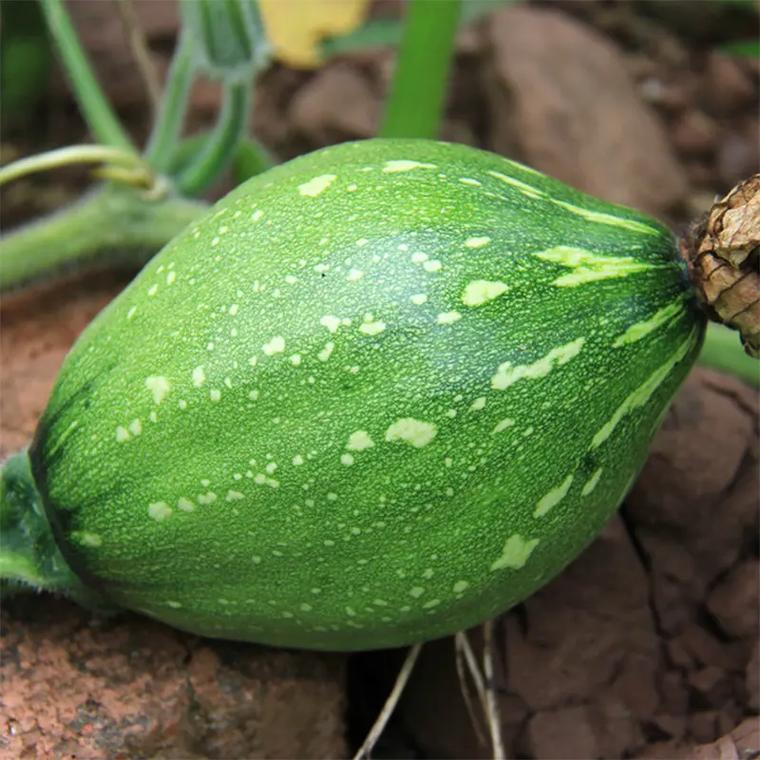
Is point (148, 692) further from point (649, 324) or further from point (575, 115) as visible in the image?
point (575, 115)

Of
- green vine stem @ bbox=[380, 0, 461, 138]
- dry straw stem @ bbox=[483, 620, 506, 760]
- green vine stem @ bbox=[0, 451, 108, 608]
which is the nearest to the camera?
green vine stem @ bbox=[0, 451, 108, 608]

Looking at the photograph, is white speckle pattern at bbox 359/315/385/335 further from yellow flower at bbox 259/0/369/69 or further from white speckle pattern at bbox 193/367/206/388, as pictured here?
yellow flower at bbox 259/0/369/69

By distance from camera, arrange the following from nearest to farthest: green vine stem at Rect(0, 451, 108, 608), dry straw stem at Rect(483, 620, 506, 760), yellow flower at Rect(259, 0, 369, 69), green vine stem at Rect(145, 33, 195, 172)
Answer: green vine stem at Rect(0, 451, 108, 608) → dry straw stem at Rect(483, 620, 506, 760) → green vine stem at Rect(145, 33, 195, 172) → yellow flower at Rect(259, 0, 369, 69)

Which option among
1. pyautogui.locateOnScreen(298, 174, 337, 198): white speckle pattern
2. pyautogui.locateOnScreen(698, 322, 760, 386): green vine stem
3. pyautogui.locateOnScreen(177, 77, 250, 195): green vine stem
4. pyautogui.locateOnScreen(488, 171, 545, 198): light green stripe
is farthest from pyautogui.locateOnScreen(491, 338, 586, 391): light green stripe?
pyautogui.locateOnScreen(177, 77, 250, 195): green vine stem

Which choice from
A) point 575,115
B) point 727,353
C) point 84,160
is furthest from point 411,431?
point 575,115

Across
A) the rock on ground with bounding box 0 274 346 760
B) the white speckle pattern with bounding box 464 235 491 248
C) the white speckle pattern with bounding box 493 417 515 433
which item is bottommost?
the rock on ground with bounding box 0 274 346 760

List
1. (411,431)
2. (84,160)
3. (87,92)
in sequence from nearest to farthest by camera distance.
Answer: (411,431)
(84,160)
(87,92)
